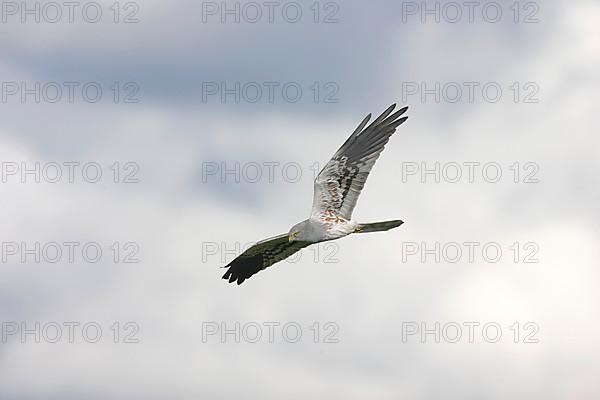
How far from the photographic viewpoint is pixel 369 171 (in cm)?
3250

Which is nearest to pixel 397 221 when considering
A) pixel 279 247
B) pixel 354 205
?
pixel 354 205

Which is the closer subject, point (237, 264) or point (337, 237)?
point (337, 237)

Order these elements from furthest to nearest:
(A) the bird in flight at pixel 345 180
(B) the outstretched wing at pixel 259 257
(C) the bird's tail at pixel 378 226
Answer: (B) the outstretched wing at pixel 259 257
(A) the bird in flight at pixel 345 180
(C) the bird's tail at pixel 378 226

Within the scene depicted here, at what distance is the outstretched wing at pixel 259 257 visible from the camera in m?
35.0

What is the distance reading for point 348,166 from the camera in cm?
3234

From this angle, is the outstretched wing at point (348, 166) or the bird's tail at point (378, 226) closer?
the bird's tail at point (378, 226)

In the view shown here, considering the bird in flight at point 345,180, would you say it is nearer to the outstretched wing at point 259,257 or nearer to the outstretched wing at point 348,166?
the outstretched wing at point 348,166

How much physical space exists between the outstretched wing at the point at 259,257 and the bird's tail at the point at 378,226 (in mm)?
3200

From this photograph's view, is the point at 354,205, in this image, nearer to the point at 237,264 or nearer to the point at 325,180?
the point at 325,180

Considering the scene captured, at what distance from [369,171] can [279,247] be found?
15.7 ft

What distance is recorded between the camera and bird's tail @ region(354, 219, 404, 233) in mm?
30953

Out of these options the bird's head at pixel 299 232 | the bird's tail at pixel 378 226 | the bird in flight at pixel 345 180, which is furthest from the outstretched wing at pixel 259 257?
the bird's tail at pixel 378 226

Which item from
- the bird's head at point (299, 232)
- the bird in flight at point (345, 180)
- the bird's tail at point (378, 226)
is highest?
the bird in flight at point (345, 180)

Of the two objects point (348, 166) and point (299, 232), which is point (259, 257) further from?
point (348, 166)
